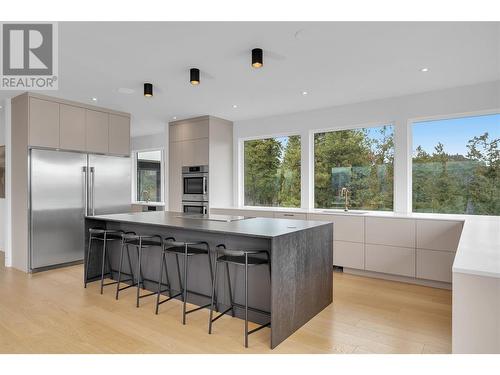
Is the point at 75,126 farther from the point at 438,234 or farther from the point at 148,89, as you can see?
the point at 438,234

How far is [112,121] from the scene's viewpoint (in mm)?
5430

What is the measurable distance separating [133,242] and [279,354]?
2.10 metres

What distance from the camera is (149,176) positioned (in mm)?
8367

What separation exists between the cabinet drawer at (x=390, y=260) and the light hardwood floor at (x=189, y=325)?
0.32m

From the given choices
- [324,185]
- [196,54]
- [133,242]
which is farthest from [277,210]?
[196,54]

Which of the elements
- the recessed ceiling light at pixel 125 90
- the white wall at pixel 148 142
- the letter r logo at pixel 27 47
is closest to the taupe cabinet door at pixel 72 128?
the recessed ceiling light at pixel 125 90

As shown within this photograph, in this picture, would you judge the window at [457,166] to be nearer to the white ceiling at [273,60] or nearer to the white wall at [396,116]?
the white wall at [396,116]

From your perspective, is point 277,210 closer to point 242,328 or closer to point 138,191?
point 242,328

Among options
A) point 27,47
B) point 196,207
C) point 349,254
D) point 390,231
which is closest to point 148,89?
point 27,47

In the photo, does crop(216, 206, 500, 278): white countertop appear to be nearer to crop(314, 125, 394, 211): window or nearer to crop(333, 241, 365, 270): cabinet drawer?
crop(333, 241, 365, 270): cabinet drawer

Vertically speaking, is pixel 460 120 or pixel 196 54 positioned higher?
pixel 196 54

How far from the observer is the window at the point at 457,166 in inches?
162

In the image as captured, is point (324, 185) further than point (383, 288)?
Yes

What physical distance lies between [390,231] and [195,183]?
11.6 ft
